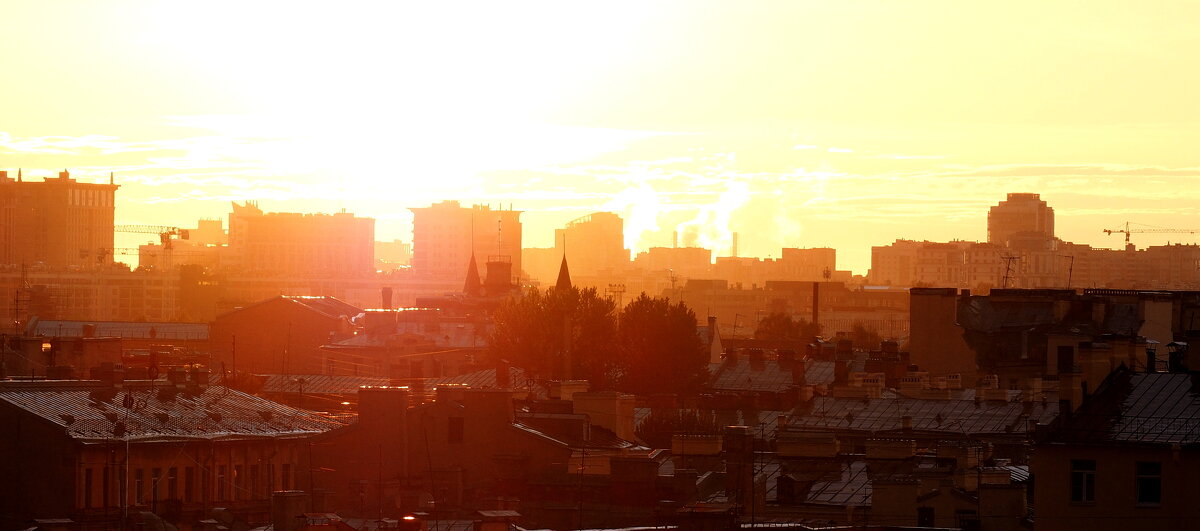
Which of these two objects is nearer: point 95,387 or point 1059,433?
point 1059,433

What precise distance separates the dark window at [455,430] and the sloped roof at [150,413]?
655 cm

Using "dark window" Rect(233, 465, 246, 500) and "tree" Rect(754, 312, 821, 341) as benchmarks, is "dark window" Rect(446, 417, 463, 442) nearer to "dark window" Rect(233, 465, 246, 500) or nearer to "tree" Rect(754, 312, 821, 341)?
"dark window" Rect(233, 465, 246, 500)

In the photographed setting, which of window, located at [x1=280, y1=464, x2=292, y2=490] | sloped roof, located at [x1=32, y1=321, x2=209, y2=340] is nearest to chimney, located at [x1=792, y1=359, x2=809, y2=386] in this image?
window, located at [x1=280, y1=464, x2=292, y2=490]

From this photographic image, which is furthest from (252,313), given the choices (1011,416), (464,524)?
(464,524)

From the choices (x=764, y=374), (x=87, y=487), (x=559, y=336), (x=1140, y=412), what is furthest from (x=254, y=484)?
(x=559, y=336)

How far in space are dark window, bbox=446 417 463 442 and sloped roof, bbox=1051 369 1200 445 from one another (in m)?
12.7

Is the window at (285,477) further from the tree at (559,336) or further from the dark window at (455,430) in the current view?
the tree at (559,336)

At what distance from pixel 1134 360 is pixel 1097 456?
16.4ft

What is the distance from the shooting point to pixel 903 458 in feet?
139

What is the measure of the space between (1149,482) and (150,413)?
22944 mm

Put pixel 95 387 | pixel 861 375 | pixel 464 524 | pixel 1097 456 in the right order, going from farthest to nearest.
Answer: pixel 861 375 < pixel 95 387 < pixel 464 524 < pixel 1097 456

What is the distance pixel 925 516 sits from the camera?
3494cm

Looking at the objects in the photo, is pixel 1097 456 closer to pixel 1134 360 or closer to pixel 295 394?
pixel 1134 360

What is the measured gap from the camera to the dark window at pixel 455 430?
40844 mm
